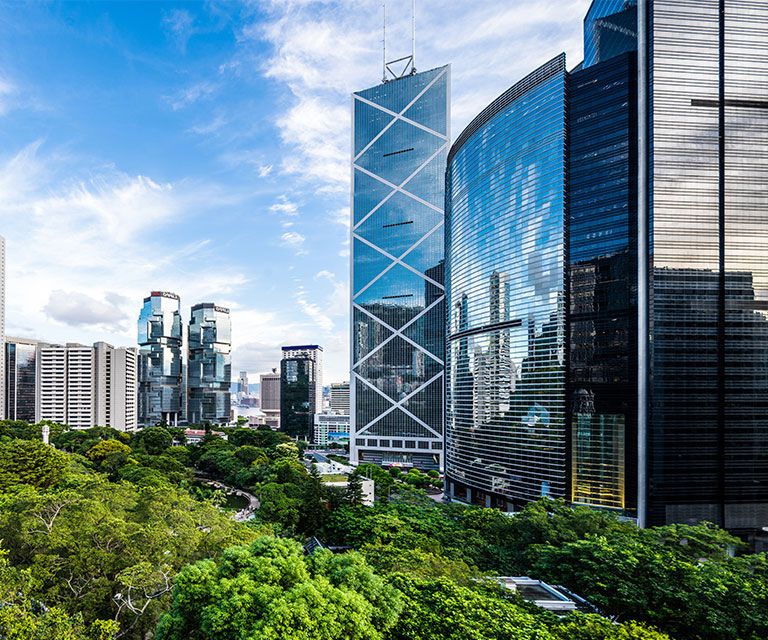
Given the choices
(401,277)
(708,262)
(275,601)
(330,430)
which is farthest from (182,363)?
(275,601)

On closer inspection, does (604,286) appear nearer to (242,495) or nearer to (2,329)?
(242,495)

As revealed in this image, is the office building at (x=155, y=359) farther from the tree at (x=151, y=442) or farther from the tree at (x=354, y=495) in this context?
the tree at (x=354, y=495)

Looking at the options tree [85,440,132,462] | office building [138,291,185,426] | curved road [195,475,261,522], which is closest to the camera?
curved road [195,475,261,522]

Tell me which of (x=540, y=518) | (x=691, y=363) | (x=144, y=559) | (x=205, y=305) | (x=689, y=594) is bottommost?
(x=540, y=518)

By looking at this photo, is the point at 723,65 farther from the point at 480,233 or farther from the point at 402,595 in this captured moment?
the point at 402,595

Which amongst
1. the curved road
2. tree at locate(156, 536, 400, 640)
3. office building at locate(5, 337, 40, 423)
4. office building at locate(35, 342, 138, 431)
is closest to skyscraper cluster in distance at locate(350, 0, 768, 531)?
the curved road

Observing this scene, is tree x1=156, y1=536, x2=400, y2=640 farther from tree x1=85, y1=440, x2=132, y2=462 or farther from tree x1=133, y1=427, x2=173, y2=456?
tree x1=133, y1=427, x2=173, y2=456

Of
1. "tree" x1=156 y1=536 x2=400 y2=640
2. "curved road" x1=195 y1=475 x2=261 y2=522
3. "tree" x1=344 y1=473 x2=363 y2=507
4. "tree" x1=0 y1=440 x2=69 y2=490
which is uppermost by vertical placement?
"tree" x1=156 y1=536 x2=400 y2=640

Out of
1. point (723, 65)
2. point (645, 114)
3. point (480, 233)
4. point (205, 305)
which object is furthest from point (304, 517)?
point (205, 305)
